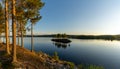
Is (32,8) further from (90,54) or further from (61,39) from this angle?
(61,39)

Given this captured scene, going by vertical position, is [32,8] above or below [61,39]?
above

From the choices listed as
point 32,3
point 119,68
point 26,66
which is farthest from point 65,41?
point 26,66

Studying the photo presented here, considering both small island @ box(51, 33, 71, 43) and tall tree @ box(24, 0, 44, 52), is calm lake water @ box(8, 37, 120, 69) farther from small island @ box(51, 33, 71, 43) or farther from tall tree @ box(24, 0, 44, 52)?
small island @ box(51, 33, 71, 43)

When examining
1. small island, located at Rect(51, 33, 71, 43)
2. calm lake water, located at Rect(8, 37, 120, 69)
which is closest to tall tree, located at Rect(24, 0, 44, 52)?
calm lake water, located at Rect(8, 37, 120, 69)

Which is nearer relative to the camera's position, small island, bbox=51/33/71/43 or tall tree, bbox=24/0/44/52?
tall tree, bbox=24/0/44/52

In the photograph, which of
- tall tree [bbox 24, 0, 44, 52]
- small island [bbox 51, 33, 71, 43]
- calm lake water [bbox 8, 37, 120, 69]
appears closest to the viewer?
tall tree [bbox 24, 0, 44, 52]

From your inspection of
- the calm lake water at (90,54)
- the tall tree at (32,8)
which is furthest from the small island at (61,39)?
the tall tree at (32,8)

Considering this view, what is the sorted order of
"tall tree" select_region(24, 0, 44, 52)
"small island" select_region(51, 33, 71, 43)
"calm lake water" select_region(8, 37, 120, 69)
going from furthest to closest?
"small island" select_region(51, 33, 71, 43) < "calm lake water" select_region(8, 37, 120, 69) < "tall tree" select_region(24, 0, 44, 52)

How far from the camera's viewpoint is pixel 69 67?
18.0 m

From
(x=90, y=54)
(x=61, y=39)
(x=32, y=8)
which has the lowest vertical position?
(x=90, y=54)

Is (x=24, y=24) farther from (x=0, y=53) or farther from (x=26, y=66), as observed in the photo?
(x=26, y=66)

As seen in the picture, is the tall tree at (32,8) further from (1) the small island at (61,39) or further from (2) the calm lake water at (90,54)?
(1) the small island at (61,39)

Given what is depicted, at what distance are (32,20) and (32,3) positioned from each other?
3.78 meters

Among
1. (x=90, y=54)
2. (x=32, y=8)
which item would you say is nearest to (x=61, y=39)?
(x=90, y=54)
